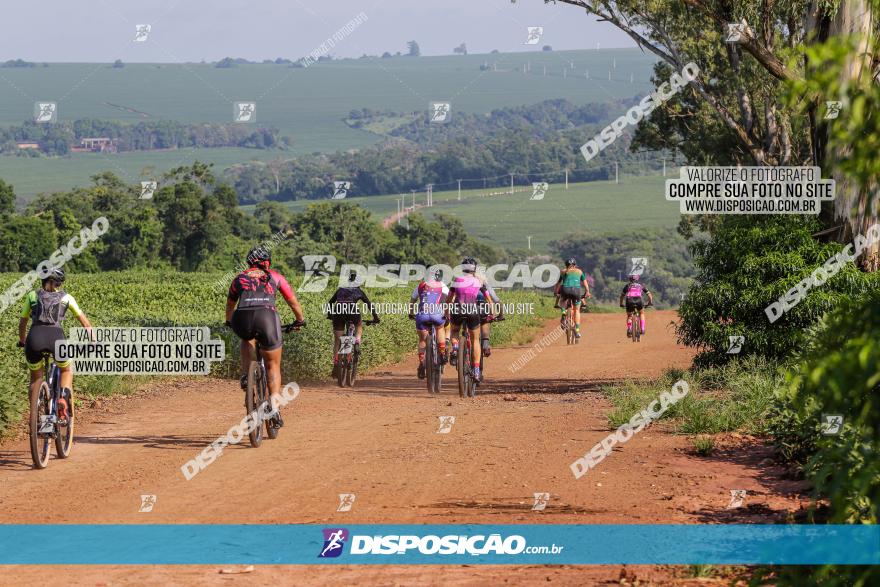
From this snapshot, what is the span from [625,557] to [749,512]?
1772mm

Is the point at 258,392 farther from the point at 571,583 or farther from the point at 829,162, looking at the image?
the point at 829,162

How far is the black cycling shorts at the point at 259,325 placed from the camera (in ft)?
39.2

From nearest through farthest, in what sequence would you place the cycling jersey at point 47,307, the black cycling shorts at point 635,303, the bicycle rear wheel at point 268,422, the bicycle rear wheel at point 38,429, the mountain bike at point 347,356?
the bicycle rear wheel at point 38,429 → the cycling jersey at point 47,307 → the bicycle rear wheel at point 268,422 → the mountain bike at point 347,356 → the black cycling shorts at point 635,303

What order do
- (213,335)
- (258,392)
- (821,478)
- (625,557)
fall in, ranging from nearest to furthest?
(821,478) < (625,557) < (258,392) < (213,335)

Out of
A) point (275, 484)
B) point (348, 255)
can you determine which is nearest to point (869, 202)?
point (275, 484)

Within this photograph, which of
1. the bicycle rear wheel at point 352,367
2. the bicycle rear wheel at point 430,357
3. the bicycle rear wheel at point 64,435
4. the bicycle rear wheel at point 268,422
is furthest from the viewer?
the bicycle rear wheel at point 352,367

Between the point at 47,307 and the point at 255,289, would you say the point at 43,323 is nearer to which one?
the point at 47,307

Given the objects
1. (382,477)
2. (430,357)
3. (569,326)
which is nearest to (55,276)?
(382,477)

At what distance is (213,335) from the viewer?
21.7 m

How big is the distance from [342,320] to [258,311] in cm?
754

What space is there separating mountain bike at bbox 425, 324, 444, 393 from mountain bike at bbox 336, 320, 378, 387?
149 centimetres

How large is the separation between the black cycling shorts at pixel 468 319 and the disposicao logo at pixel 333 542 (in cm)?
915

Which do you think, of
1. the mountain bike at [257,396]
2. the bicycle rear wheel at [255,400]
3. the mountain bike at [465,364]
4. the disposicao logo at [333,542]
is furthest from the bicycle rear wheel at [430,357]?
the disposicao logo at [333,542]

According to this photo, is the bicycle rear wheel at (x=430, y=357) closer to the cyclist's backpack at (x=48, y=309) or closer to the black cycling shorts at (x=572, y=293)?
the cyclist's backpack at (x=48, y=309)
